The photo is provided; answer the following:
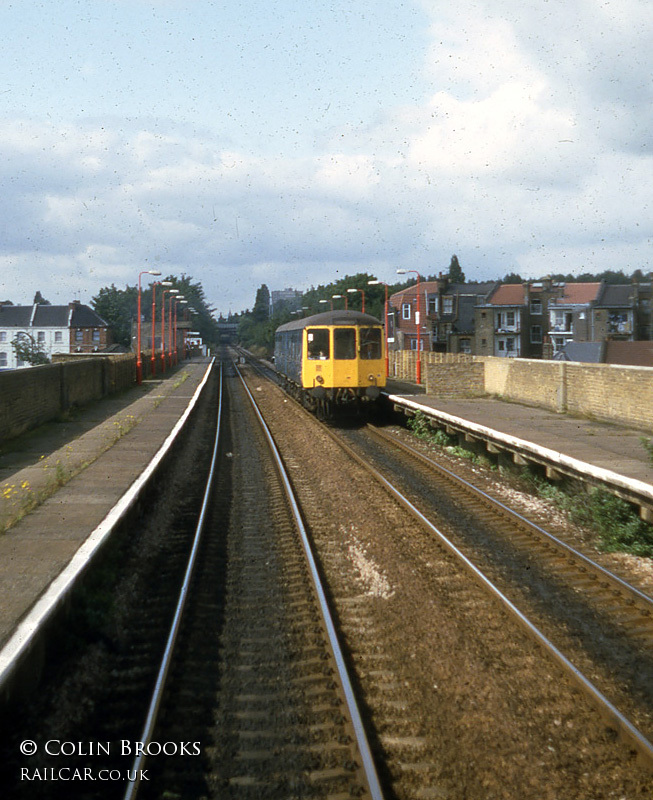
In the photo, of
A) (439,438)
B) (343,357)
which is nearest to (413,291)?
(343,357)

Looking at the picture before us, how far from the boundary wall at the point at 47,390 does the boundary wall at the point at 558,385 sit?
11240 millimetres

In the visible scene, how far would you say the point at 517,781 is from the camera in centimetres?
444

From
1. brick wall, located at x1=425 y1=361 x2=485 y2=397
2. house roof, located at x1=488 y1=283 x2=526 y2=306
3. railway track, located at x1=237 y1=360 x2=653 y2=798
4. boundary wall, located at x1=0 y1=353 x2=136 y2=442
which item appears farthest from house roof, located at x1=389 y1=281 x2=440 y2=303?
railway track, located at x1=237 y1=360 x2=653 y2=798

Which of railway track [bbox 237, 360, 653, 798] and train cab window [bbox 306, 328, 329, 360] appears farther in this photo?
train cab window [bbox 306, 328, 329, 360]

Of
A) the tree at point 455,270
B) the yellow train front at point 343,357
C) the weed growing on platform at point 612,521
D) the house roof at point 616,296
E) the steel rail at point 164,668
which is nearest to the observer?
the steel rail at point 164,668

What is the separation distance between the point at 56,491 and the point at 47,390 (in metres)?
8.79

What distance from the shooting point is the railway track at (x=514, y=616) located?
481 cm

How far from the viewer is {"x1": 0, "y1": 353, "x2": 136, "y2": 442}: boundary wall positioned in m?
Result: 15.8

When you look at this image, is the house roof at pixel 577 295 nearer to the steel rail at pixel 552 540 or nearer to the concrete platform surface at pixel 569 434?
the concrete platform surface at pixel 569 434

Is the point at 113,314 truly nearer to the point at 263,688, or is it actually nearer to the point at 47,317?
the point at 47,317

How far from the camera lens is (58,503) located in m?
10.2

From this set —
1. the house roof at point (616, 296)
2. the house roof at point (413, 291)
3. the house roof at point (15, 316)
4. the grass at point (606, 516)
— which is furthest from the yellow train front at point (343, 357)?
the house roof at point (15, 316)

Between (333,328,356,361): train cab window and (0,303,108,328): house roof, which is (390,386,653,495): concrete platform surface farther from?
(0,303,108,328): house roof

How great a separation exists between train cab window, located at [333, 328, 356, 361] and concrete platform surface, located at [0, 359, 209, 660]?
16.1 ft
